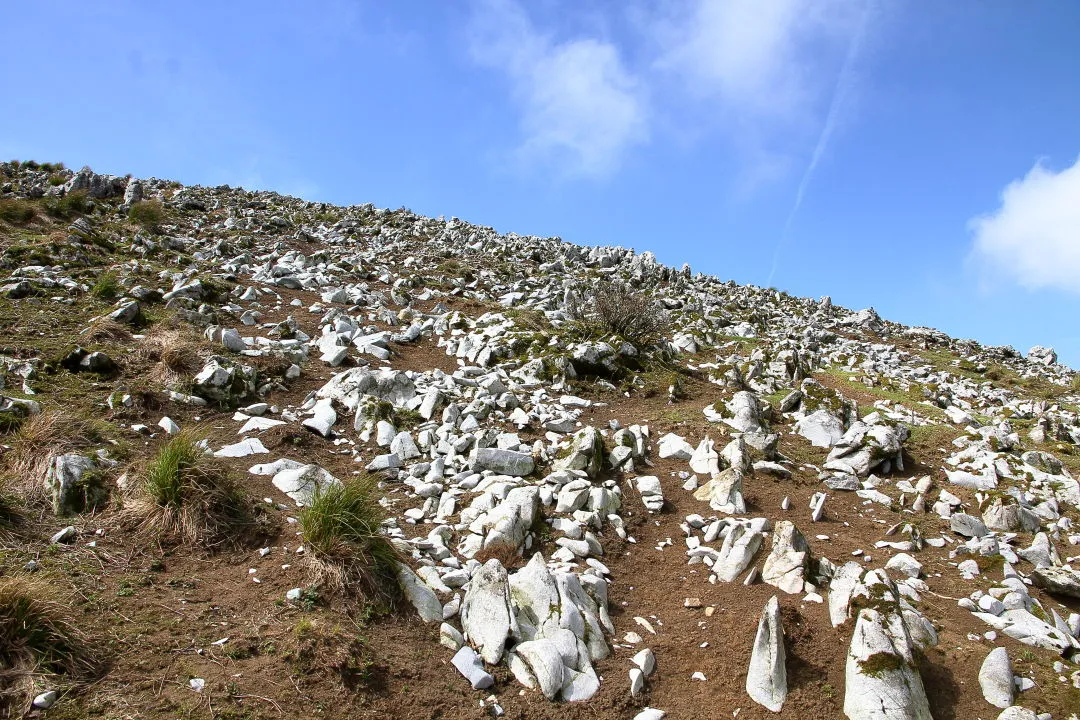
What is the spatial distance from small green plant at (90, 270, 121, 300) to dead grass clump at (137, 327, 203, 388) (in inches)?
179

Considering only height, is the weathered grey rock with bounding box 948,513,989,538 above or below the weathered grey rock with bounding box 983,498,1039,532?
below

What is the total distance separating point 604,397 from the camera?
13.0 m

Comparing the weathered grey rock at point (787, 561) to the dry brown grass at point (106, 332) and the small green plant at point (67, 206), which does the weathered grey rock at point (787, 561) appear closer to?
the dry brown grass at point (106, 332)

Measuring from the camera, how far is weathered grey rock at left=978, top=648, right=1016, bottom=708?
4957 mm

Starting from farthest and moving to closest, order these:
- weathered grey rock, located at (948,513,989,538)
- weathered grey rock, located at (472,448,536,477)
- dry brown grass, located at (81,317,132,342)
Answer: dry brown grass, located at (81,317,132,342)
weathered grey rock, located at (472,448,536,477)
weathered grey rock, located at (948,513,989,538)

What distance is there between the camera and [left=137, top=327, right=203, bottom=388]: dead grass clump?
1019 centimetres

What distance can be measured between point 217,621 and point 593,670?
363 cm

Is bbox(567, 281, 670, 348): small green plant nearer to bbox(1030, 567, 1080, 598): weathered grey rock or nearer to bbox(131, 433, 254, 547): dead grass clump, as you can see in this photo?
bbox(1030, 567, 1080, 598): weathered grey rock

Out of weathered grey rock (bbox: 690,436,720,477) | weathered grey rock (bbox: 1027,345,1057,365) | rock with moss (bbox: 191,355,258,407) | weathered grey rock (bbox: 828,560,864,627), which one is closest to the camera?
weathered grey rock (bbox: 828,560,864,627)

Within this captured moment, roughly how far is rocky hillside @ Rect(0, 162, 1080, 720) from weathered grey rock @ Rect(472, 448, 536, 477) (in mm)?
66

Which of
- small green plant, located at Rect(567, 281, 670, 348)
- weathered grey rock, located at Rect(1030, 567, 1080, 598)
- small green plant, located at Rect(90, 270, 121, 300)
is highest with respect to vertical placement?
small green plant, located at Rect(567, 281, 670, 348)

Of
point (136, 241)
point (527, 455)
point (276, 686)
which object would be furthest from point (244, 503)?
point (136, 241)

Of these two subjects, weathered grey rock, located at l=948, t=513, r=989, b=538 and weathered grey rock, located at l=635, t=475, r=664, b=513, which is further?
weathered grey rock, located at l=635, t=475, r=664, b=513

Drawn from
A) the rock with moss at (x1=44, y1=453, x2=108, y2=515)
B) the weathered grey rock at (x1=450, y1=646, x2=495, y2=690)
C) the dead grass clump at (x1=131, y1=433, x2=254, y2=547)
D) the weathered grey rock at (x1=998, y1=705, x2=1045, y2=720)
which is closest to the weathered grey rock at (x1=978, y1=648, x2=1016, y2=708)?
the weathered grey rock at (x1=998, y1=705, x2=1045, y2=720)
